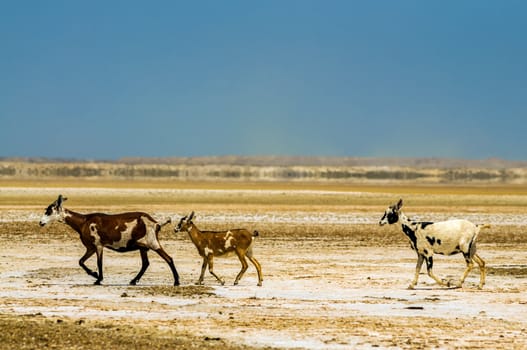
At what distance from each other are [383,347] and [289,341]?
4.17 feet

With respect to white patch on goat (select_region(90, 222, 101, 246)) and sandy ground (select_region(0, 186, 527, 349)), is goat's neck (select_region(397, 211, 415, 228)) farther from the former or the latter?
white patch on goat (select_region(90, 222, 101, 246))

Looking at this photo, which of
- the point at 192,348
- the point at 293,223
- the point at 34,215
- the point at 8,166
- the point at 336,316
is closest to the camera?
the point at 192,348

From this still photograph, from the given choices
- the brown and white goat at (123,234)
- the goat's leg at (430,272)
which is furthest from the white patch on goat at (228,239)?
the goat's leg at (430,272)

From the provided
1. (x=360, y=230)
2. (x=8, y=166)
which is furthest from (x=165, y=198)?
(x=8, y=166)

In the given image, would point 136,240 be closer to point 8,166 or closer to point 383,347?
point 383,347

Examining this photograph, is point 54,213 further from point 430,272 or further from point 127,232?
point 430,272

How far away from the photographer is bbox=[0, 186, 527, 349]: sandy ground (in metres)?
13.6

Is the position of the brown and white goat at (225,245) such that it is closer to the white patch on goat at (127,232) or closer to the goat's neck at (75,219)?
the white patch on goat at (127,232)

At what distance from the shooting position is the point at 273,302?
56.2 feet

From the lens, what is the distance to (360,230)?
35.6m

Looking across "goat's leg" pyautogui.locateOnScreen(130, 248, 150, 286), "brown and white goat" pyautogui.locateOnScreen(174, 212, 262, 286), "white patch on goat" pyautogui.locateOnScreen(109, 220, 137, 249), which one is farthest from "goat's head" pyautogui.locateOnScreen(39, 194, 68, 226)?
"brown and white goat" pyautogui.locateOnScreen(174, 212, 262, 286)

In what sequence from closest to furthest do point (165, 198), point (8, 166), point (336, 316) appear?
point (336, 316)
point (165, 198)
point (8, 166)

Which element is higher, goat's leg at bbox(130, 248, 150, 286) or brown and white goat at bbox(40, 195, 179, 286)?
brown and white goat at bbox(40, 195, 179, 286)

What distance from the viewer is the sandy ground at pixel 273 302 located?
13594mm
